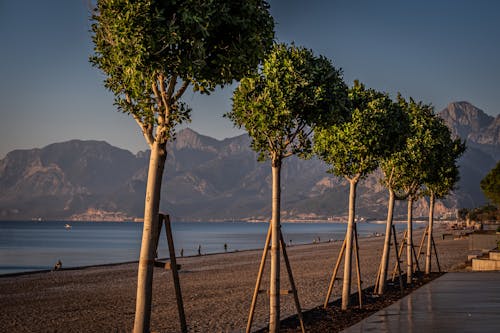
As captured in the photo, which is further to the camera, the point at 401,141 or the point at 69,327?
the point at 69,327

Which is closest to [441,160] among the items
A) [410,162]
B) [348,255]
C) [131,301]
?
[410,162]

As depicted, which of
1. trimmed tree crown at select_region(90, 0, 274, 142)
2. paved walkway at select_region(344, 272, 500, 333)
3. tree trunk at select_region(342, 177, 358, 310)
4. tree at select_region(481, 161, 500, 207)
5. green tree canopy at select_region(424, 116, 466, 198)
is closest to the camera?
trimmed tree crown at select_region(90, 0, 274, 142)

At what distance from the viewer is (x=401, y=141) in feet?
80.1

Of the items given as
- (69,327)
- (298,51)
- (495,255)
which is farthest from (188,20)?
(495,255)

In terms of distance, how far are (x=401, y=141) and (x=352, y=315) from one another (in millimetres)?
7168

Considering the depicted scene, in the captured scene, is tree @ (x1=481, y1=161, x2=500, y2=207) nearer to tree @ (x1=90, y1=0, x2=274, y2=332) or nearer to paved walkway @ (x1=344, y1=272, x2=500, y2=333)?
paved walkway @ (x1=344, y1=272, x2=500, y2=333)

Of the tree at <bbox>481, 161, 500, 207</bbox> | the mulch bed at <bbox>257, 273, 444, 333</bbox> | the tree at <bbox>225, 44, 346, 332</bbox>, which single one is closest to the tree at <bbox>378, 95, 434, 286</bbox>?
the mulch bed at <bbox>257, 273, 444, 333</bbox>

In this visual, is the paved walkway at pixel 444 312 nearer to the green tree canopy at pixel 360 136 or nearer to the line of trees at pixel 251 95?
the line of trees at pixel 251 95

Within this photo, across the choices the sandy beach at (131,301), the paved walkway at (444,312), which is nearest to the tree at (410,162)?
the paved walkway at (444,312)

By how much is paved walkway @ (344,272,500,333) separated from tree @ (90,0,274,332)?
21.5 feet

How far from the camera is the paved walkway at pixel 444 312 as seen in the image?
50.3 ft

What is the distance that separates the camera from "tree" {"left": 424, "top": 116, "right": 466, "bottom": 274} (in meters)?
30.2

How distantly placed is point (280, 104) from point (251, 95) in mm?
1012

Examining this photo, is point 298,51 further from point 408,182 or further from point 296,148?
point 408,182
